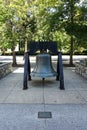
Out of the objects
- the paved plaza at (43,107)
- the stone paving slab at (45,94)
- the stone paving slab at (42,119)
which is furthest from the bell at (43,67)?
the stone paving slab at (42,119)

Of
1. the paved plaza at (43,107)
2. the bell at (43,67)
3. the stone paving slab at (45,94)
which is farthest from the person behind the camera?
the bell at (43,67)

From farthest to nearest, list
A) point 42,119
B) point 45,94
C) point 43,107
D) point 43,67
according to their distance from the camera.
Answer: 1. point 43,67
2. point 45,94
3. point 43,107
4. point 42,119

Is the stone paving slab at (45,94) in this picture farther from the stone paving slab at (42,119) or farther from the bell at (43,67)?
the stone paving slab at (42,119)

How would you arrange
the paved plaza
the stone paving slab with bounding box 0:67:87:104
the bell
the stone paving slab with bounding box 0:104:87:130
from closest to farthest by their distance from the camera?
the stone paving slab with bounding box 0:104:87:130 → the paved plaza → the stone paving slab with bounding box 0:67:87:104 → the bell

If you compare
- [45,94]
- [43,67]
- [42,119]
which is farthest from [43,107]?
[43,67]

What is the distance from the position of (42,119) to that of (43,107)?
3.51ft

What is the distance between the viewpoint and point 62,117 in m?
5.97

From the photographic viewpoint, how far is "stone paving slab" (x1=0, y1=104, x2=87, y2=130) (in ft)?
17.5

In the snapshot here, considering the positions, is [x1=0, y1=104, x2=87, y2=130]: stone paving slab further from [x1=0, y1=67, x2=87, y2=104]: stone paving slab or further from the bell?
the bell

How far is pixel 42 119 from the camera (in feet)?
19.1

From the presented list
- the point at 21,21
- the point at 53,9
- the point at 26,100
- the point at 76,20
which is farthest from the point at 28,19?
the point at 26,100

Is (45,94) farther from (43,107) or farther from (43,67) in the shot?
(43,67)

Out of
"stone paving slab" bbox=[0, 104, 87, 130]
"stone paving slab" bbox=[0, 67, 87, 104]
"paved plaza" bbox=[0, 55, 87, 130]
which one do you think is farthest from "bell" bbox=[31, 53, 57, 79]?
"stone paving slab" bbox=[0, 104, 87, 130]

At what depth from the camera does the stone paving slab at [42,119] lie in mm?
5324
